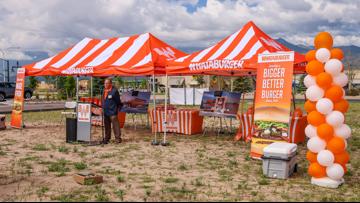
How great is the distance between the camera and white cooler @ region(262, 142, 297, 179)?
6.82 metres

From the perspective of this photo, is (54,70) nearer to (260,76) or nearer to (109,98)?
(109,98)

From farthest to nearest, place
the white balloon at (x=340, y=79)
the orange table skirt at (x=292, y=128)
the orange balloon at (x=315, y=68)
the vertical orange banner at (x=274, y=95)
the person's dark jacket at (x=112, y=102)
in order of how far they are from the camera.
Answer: the person's dark jacket at (x=112, y=102), the orange table skirt at (x=292, y=128), the vertical orange banner at (x=274, y=95), the orange balloon at (x=315, y=68), the white balloon at (x=340, y=79)

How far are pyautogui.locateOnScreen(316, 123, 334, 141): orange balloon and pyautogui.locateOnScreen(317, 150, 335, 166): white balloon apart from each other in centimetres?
23

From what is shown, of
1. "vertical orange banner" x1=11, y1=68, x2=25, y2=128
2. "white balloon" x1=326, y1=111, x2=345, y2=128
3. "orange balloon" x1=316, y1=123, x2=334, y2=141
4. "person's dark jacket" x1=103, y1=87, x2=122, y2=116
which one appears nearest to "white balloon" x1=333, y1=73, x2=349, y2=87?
"white balloon" x1=326, y1=111, x2=345, y2=128

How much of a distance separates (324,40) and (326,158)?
1920 mm

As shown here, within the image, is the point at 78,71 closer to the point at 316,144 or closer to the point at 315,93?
the point at 315,93

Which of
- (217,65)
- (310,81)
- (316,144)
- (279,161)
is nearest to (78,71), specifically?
(217,65)

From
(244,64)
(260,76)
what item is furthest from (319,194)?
(244,64)

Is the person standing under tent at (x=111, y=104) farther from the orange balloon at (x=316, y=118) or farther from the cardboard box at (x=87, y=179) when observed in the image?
the orange balloon at (x=316, y=118)

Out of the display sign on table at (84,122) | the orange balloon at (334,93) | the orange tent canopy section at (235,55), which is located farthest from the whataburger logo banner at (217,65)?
the orange balloon at (334,93)

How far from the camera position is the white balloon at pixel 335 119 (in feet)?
20.8

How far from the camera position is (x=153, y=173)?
7.27m

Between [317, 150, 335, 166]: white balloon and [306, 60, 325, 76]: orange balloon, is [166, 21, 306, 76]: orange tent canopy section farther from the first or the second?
[317, 150, 335, 166]: white balloon

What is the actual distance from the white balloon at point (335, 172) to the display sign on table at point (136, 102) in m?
7.91
